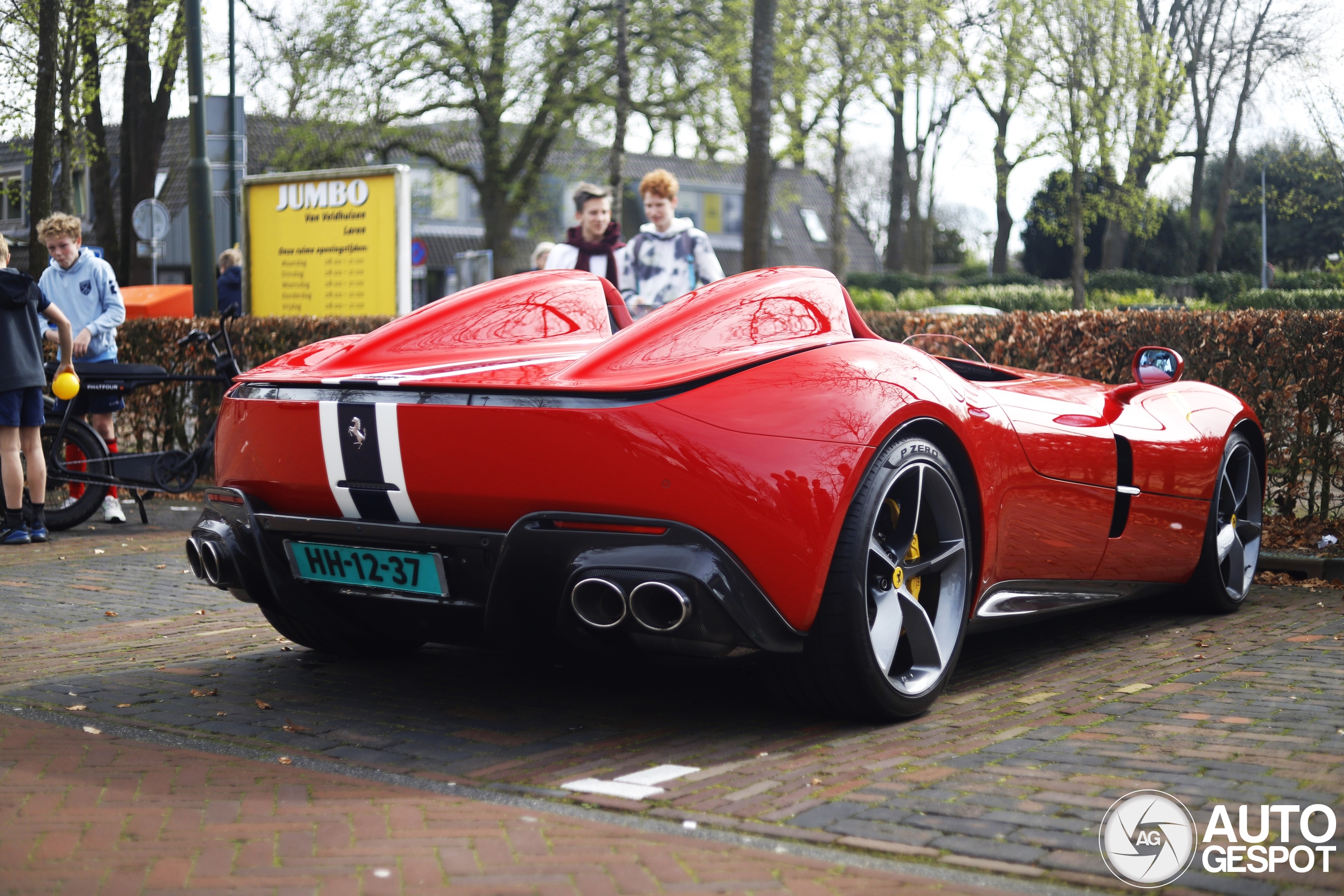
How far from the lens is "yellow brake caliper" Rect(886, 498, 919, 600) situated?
385cm

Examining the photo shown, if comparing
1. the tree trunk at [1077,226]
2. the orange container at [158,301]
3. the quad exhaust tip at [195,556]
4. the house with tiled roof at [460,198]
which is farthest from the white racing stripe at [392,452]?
the tree trunk at [1077,226]

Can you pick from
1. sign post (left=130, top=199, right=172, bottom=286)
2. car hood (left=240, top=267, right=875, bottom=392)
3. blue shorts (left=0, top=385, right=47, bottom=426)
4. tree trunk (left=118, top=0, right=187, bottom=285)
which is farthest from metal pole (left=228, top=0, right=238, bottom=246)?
car hood (left=240, top=267, right=875, bottom=392)

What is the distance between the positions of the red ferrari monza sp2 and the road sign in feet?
51.2

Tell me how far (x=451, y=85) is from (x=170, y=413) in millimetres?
18771

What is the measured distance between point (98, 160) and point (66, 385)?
62.2 ft

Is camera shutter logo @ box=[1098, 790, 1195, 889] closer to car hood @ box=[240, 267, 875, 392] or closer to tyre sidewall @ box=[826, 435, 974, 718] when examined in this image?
tyre sidewall @ box=[826, 435, 974, 718]

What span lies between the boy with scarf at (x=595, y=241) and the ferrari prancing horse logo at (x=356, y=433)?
3904 mm

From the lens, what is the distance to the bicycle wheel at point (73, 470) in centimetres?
849

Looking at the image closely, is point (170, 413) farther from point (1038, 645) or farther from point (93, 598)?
point (1038, 645)

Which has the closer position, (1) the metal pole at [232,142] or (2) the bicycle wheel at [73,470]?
(2) the bicycle wheel at [73,470]

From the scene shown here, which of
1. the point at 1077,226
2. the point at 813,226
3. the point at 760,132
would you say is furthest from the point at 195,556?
the point at 813,226

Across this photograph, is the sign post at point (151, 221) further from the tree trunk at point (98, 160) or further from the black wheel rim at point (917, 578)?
the black wheel rim at point (917, 578)

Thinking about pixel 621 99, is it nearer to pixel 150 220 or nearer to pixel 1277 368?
pixel 150 220

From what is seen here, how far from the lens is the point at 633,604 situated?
335 centimetres
